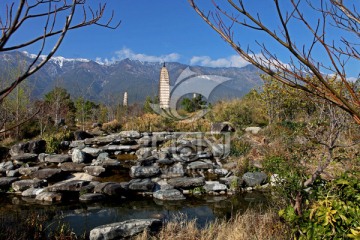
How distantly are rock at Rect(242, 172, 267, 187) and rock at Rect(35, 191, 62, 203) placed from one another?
4.81m

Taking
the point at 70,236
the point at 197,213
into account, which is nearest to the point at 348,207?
the point at 70,236

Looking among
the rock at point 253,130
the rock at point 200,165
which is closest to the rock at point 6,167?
the rock at point 200,165

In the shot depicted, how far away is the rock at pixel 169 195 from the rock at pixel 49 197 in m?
2.25

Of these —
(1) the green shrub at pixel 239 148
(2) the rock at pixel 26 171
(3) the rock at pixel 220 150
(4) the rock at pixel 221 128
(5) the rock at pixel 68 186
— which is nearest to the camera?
(5) the rock at pixel 68 186

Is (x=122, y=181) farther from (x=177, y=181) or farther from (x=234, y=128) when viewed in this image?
(x=234, y=128)

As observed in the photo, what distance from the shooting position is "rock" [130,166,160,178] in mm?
9367

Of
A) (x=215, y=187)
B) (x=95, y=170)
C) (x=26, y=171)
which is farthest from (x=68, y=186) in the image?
(x=215, y=187)

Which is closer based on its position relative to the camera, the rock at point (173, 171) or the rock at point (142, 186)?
the rock at point (142, 186)

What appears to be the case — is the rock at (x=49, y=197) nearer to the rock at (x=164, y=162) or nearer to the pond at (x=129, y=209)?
the pond at (x=129, y=209)

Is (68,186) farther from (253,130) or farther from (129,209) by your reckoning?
(253,130)

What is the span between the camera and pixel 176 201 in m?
7.43

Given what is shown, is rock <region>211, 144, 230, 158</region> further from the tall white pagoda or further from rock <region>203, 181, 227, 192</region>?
the tall white pagoda

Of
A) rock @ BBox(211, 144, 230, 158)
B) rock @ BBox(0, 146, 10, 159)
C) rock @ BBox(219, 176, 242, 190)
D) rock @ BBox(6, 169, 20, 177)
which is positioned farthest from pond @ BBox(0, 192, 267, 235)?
rock @ BBox(0, 146, 10, 159)

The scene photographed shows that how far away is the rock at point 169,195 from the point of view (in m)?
7.55
